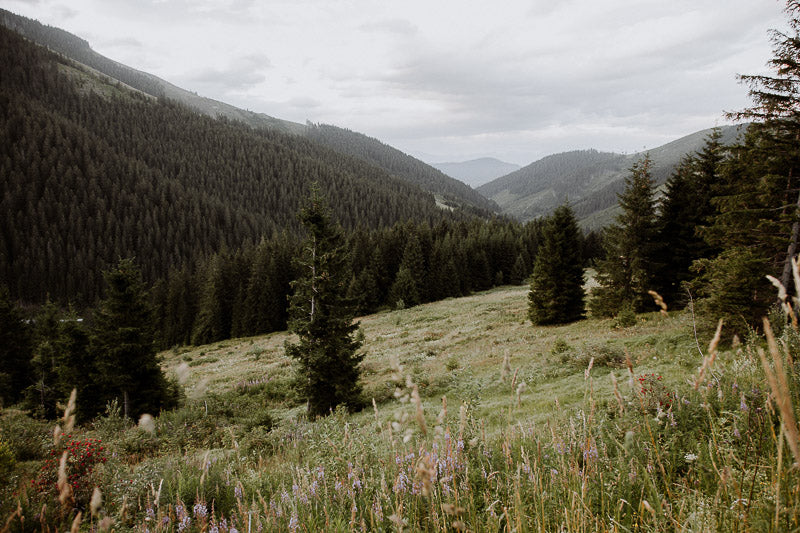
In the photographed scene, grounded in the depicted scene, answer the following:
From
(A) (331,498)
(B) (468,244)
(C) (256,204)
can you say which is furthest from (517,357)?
(C) (256,204)

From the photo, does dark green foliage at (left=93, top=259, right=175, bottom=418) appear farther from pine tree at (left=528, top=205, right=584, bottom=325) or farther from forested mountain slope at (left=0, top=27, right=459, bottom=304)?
forested mountain slope at (left=0, top=27, right=459, bottom=304)

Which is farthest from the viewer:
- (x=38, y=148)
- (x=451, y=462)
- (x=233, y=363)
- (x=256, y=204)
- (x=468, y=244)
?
(x=256, y=204)

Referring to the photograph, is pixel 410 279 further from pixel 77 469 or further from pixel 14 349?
pixel 77 469

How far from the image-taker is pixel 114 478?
4.65 m

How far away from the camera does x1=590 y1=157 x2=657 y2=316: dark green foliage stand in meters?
21.7

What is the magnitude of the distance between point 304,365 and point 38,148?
235 meters

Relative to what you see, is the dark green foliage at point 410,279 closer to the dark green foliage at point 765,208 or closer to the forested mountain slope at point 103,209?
the dark green foliage at point 765,208

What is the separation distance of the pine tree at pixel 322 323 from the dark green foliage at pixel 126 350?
27.0 ft

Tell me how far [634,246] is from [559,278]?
5.63m

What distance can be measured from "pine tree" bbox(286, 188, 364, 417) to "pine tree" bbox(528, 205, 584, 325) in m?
17.2

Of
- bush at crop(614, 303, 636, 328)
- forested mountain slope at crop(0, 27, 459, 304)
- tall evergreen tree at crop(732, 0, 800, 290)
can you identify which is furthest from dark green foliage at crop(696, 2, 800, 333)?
forested mountain slope at crop(0, 27, 459, 304)

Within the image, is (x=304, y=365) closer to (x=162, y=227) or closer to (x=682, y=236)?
(x=682, y=236)

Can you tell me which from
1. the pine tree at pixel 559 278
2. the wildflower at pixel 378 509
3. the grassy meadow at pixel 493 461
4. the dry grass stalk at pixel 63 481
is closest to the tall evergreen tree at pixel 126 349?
the grassy meadow at pixel 493 461

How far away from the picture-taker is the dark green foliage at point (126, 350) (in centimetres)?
1630
